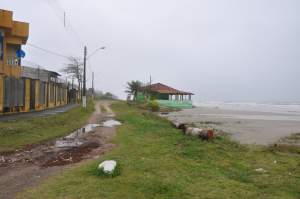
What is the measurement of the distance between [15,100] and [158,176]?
789 inches

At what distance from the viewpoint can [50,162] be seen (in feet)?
26.9

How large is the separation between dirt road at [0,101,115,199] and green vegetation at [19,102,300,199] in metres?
0.44

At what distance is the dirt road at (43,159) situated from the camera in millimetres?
6215

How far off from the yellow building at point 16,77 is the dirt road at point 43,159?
11.8 meters

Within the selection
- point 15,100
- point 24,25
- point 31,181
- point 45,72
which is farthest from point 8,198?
point 45,72

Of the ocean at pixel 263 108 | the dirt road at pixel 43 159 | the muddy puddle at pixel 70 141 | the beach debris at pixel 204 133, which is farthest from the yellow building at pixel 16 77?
the ocean at pixel 263 108

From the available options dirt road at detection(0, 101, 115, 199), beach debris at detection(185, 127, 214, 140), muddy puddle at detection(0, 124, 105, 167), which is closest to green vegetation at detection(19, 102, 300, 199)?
dirt road at detection(0, 101, 115, 199)

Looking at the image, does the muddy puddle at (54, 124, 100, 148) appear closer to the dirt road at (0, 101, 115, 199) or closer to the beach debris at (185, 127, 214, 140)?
the dirt road at (0, 101, 115, 199)

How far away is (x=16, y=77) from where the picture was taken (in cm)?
2397

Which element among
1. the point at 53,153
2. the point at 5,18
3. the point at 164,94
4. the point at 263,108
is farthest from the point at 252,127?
the point at 263,108

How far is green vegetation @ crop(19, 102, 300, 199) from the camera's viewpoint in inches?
221

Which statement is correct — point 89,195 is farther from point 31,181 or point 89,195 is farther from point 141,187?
point 31,181

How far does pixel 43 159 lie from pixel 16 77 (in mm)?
17531

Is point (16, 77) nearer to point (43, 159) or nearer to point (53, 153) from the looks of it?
point (53, 153)
